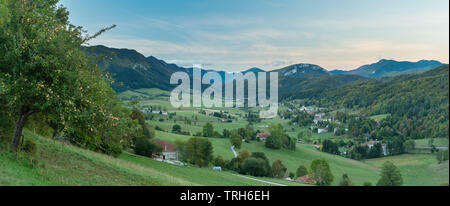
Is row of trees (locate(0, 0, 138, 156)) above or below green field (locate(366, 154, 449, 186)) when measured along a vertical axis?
above

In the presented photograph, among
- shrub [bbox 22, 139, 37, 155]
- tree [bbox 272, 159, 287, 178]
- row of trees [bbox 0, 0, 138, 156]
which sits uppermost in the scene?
row of trees [bbox 0, 0, 138, 156]

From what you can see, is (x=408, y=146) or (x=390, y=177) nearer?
(x=390, y=177)

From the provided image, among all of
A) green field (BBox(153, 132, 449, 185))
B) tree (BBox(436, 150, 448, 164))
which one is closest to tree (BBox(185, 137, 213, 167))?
green field (BBox(153, 132, 449, 185))

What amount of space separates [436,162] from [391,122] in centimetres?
10073

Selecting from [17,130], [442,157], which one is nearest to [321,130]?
[442,157]

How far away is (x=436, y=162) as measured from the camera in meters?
106

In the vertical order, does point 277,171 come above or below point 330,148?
above

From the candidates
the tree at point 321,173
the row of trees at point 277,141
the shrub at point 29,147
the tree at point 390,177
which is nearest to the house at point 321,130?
the row of trees at point 277,141

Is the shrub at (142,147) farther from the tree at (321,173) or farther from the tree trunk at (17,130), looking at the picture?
the tree at (321,173)

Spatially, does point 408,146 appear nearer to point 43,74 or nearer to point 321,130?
point 321,130

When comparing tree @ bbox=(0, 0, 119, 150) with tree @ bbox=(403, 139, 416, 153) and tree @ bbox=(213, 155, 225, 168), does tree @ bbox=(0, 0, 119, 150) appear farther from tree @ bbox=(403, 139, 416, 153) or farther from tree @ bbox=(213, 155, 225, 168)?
tree @ bbox=(403, 139, 416, 153)

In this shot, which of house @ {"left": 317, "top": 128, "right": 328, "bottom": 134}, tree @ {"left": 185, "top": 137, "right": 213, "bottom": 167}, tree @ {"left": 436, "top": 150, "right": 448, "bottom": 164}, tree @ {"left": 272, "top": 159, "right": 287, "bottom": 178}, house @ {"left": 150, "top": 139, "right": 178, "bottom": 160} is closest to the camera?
tree @ {"left": 185, "top": 137, "right": 213, "bottom": 167}
